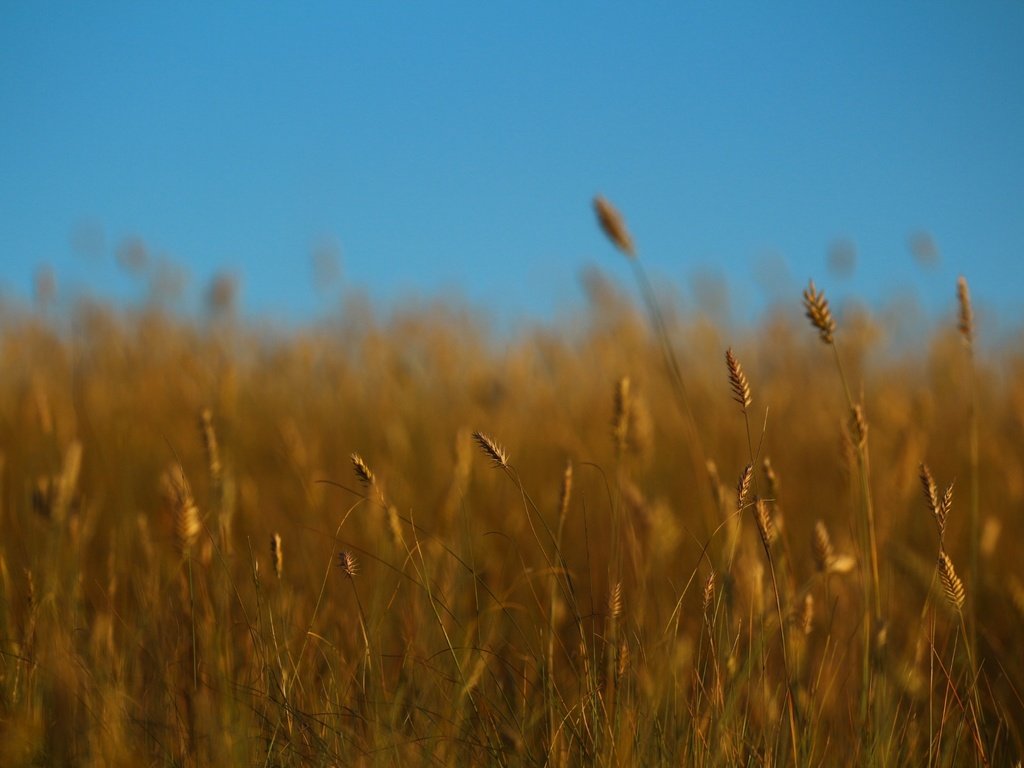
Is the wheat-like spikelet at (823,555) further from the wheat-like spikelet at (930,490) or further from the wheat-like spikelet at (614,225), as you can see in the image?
the wheat-like spikelet at (614,225)

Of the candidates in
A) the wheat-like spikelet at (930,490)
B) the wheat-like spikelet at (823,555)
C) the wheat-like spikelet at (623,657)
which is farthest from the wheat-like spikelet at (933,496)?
the wheat-like spikelet at (623,657)

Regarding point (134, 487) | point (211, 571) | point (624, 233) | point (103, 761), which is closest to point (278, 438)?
point (134, 487)

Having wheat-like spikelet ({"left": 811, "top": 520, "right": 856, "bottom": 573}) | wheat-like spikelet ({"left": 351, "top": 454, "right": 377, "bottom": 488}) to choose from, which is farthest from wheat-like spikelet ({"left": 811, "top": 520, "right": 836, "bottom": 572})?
wheat-like spikelet ({"left": 351, "top": 454, "right": 377, "bottom": 488})

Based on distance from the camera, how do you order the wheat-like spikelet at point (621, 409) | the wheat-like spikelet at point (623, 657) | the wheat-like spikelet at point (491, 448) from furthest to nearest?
the wheat-like spikelet at point (621, 409)
the wheat-like spikelet at point (623, 657)
the wheat-like spikelet at point (491, 448)

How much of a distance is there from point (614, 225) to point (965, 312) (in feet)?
1.79

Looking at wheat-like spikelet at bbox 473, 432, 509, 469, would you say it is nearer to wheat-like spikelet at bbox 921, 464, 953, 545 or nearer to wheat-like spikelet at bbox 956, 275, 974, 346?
wheat-like spikelet at bbox 921, 464, 953, 545

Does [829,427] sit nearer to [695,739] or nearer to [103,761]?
[695,739]

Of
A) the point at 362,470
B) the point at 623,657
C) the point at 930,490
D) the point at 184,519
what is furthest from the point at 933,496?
the point at 184,519

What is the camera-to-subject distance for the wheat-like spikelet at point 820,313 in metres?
1.20

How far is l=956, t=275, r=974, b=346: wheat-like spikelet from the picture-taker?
145 cm

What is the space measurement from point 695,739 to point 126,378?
12.3 ft

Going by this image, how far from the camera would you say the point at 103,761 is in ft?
3.43

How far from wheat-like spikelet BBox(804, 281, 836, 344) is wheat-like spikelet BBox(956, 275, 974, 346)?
37cm

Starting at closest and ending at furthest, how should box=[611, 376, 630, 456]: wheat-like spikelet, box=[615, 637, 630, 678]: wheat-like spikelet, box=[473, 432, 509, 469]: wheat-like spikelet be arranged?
box=[473, 432, 509, 469]: wheat-like spikelet < box=[615, 637, 630, 678]: wheat-like spikelet < box=[611, 376, 630, 456]: wheat-like spikelet
